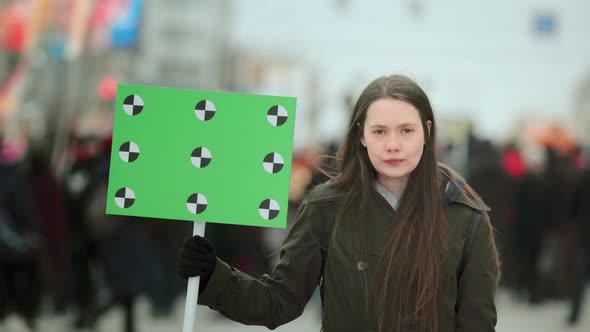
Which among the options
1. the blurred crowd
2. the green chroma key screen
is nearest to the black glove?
the green chroma key screen

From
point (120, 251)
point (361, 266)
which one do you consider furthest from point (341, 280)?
point (120, 251)

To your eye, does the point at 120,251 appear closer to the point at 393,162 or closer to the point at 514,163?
the point at 393,162

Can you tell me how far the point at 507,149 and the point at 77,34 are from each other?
612 cm

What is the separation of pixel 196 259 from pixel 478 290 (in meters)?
0.89

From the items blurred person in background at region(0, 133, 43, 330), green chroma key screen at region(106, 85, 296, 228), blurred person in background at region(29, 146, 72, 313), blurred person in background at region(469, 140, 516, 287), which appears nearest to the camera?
green chroma key screen at region(106, 85, 296, 228)

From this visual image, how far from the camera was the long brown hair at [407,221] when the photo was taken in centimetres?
362

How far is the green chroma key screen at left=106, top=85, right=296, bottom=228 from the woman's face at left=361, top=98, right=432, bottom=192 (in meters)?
0.35

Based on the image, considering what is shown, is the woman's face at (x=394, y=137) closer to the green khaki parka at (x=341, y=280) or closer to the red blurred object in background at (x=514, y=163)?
the green khaki parka at (x=341, y=280)

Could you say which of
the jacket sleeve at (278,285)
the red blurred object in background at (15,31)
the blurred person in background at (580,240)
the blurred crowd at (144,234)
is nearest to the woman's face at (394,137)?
the jacket sleeve at (278,285)

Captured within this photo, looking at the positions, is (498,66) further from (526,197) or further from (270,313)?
(270,313)

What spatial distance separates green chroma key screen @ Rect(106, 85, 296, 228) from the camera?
399cm

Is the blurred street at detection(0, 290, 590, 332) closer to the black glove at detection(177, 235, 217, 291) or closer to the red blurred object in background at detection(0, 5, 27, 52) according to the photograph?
the red blurred object in background at detection(0, 5, 27, 52)

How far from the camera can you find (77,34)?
51.0ft

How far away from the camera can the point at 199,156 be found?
4.06 m
